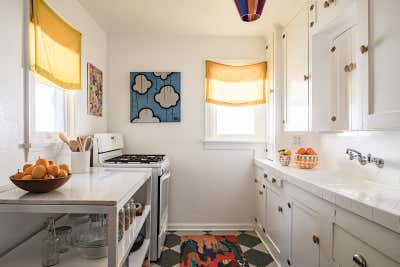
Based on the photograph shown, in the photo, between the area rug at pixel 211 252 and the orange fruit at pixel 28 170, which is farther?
the area rug at pixel 211 252

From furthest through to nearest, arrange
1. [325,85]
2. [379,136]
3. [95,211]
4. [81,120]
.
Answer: [81,120]
[325,85]
[379,136]
[95,211]

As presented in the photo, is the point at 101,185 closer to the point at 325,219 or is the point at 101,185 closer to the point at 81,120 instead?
the point at 81,120

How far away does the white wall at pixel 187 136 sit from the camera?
2943mm

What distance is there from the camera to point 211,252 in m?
2.40

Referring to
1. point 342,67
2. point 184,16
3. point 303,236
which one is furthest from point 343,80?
point 184,16

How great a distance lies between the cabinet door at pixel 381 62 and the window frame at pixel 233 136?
1.70 meters

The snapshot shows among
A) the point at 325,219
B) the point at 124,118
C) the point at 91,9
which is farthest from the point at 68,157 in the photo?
the point at 325,219

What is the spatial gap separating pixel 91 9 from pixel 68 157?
149cm

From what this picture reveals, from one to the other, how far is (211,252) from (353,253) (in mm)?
1563

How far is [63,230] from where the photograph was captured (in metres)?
1.41

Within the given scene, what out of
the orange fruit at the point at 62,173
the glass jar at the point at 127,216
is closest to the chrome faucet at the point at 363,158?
the glass jar at the point at 127,216

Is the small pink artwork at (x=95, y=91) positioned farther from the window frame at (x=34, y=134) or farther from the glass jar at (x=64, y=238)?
the glass jar at (x=64, y=238)

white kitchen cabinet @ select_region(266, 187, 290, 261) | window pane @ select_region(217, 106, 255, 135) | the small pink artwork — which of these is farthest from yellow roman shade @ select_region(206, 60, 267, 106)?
the small pink artwork

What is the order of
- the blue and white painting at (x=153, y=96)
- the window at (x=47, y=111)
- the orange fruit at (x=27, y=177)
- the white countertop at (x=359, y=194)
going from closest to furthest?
the white countertop at (x=359, y=194) → the orange fruit at (x=27, y=177) → the window at (x=47, y=111) → the blue and white painting at (x=153, y=96)
